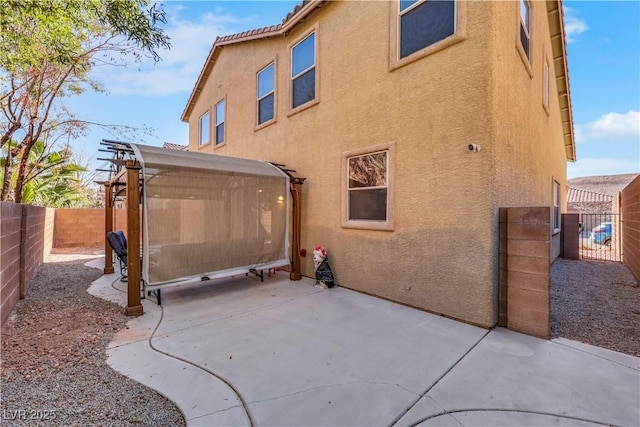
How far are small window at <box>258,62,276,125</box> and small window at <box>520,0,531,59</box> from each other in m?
6.08

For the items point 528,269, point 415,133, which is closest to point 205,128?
point 415,133

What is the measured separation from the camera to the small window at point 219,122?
37.7 feet

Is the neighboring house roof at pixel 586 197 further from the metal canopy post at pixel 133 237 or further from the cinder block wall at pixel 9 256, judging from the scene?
the cinder block wall at pixel 9 256

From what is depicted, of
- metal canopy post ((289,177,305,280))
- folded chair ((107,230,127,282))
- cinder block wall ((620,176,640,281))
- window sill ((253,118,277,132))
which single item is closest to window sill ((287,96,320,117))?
window sill ((253,118,277,132))

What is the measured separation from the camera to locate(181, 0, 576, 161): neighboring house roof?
7469 millimetres

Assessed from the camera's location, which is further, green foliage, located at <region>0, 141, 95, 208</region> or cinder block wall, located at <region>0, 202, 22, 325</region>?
green foliage, located at <region>0, 141, 95, 208</region>

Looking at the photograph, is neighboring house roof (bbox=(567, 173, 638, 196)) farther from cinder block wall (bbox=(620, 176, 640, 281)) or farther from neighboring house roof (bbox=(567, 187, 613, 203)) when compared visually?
cinder block wall (bbox=(620, 176, 640, 281))

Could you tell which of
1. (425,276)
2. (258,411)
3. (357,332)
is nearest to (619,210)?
(425,276)

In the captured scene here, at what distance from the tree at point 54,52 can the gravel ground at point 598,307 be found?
26.6 feet

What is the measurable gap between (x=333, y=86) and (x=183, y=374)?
6097 mm

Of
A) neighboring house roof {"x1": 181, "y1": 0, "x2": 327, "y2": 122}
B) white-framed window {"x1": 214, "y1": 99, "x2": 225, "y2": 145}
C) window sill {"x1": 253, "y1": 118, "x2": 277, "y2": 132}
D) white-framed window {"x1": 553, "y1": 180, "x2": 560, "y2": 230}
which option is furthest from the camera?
white-framed window {"x1": 214, "y1": 99, "x2": 225, "y2": 145}

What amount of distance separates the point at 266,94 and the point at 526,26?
666 centimetres

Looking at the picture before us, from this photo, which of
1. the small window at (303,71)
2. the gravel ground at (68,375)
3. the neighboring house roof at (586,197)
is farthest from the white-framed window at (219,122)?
the neighboring house roof at (586,197)

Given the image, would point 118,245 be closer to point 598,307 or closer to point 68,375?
point 68,375
